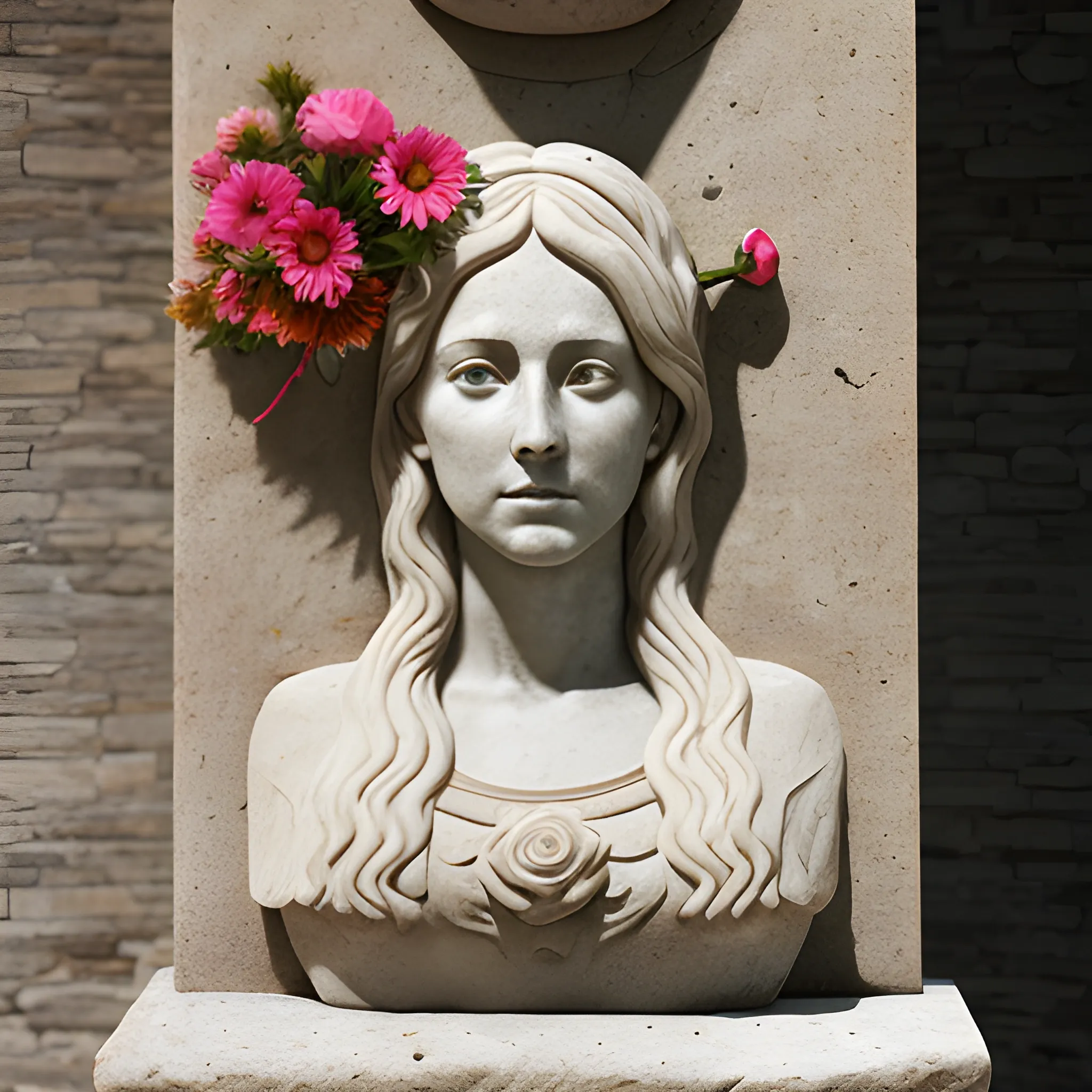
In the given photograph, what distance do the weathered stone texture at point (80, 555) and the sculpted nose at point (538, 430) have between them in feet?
5.22

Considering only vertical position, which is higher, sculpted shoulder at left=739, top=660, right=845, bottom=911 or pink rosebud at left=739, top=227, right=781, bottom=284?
pink rosebud at left=739, top=227, right=781, bottom=284

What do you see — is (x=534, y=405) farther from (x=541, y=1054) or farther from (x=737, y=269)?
(x=541, y=1054)

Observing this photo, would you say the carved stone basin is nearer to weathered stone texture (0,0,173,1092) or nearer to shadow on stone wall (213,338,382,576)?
shadow on stone wall (213,338,382,576)

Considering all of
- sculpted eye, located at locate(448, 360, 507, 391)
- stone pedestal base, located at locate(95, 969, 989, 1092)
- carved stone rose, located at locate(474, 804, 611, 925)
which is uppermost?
sculpted eye, located at locate(448, 360, 507, 391)

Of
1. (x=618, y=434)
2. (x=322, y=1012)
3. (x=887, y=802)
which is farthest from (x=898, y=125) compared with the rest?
(x=322, y=1012)

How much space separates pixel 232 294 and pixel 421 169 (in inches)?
14.9

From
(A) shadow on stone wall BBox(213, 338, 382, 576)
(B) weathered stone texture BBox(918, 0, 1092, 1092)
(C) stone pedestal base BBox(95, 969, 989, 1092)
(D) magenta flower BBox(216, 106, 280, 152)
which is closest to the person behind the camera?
(C) stone pedestal base BBox(95, 969, 989, 1092)

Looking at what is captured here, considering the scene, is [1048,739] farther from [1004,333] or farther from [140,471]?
[140,471]

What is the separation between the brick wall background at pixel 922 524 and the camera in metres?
3.86

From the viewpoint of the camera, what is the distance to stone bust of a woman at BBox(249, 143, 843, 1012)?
8.32 ft

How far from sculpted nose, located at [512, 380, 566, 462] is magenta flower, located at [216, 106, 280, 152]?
2.16 ft

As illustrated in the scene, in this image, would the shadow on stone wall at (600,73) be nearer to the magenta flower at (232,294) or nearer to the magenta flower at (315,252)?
the magenta flower at (315,252)

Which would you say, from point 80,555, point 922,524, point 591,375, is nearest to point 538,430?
point 591,375

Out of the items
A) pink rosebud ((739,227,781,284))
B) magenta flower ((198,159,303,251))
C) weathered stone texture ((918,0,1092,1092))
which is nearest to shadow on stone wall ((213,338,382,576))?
magenta flower ((198,159,303,251))
